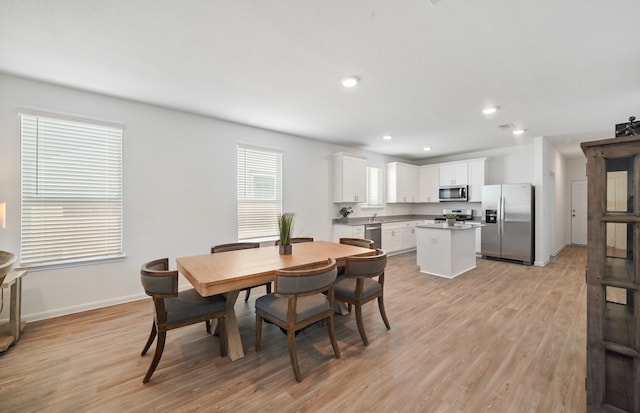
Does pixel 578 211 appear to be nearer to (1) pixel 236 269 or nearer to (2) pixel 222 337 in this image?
(1) pixel 236 269

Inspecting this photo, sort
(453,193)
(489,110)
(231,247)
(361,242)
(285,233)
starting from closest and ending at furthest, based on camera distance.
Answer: (285,233), (231,247), (361,242), (489,110), (453,193)

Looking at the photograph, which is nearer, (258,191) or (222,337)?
(222,337)

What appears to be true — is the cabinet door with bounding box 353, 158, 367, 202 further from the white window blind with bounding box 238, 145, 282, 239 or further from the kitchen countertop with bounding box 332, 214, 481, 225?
the white window blind with bounding box 238, 145, 282, 239

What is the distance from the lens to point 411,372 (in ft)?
6.65

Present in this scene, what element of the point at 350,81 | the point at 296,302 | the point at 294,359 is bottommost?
the point at 294,359

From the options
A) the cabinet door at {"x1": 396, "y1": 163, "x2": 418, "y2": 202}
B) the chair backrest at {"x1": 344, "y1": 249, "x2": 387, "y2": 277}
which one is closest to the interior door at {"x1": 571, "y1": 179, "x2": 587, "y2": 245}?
the cabinet door at {"x1": 396, "y1": 163, "x2": 418, "y2": 202}

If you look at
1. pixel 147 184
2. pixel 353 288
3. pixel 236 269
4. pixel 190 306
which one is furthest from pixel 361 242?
pixel 147 184

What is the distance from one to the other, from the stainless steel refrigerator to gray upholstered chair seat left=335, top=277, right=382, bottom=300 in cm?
454

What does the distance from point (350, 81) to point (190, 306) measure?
2.74m

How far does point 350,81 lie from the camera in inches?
112

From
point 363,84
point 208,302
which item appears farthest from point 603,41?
point 208,302

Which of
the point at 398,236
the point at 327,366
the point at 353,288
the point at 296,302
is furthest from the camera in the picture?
the point at 398,236

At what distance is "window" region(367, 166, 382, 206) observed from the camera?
6.75 m

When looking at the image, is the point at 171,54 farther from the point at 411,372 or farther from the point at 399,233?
the point at 399,233
